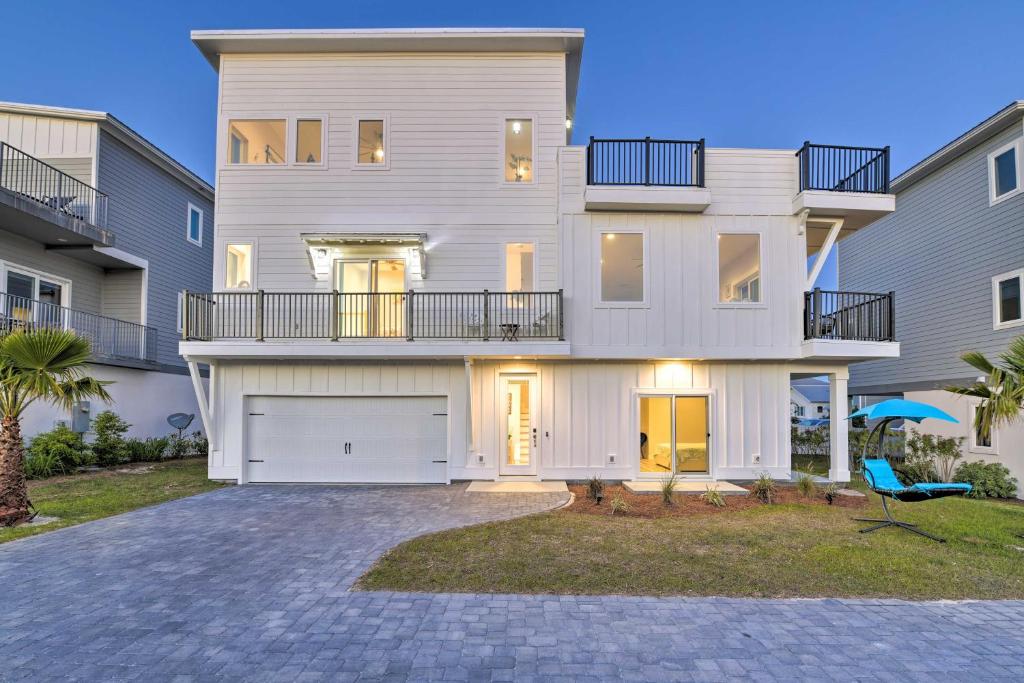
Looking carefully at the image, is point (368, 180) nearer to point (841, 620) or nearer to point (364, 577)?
point (364, 577)

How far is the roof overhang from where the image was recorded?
11.0 m

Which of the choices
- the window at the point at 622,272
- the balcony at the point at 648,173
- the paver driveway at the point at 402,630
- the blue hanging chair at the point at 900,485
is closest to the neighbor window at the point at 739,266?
the balcony at the point at 648,173

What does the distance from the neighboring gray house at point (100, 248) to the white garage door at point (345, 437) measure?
604cm

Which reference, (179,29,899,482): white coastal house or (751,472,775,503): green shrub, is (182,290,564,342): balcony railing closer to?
(179,29,899,482): white coastal house

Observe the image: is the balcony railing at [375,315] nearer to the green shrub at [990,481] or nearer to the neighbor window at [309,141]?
the neighbor window at [309,141]

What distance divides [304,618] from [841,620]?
4.66m

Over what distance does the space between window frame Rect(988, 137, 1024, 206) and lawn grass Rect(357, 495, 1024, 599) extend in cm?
818

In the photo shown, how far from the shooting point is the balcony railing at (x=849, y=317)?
34.1ft

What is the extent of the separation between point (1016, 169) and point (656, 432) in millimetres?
10426

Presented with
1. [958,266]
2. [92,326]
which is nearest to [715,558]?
[958,266]

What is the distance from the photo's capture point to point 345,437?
35.8ft

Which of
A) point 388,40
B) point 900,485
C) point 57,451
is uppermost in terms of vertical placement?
point 388,40

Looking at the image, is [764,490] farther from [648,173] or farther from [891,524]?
[648,173]

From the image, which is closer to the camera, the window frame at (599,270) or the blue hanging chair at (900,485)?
the blue hanging chair at (900,485)
